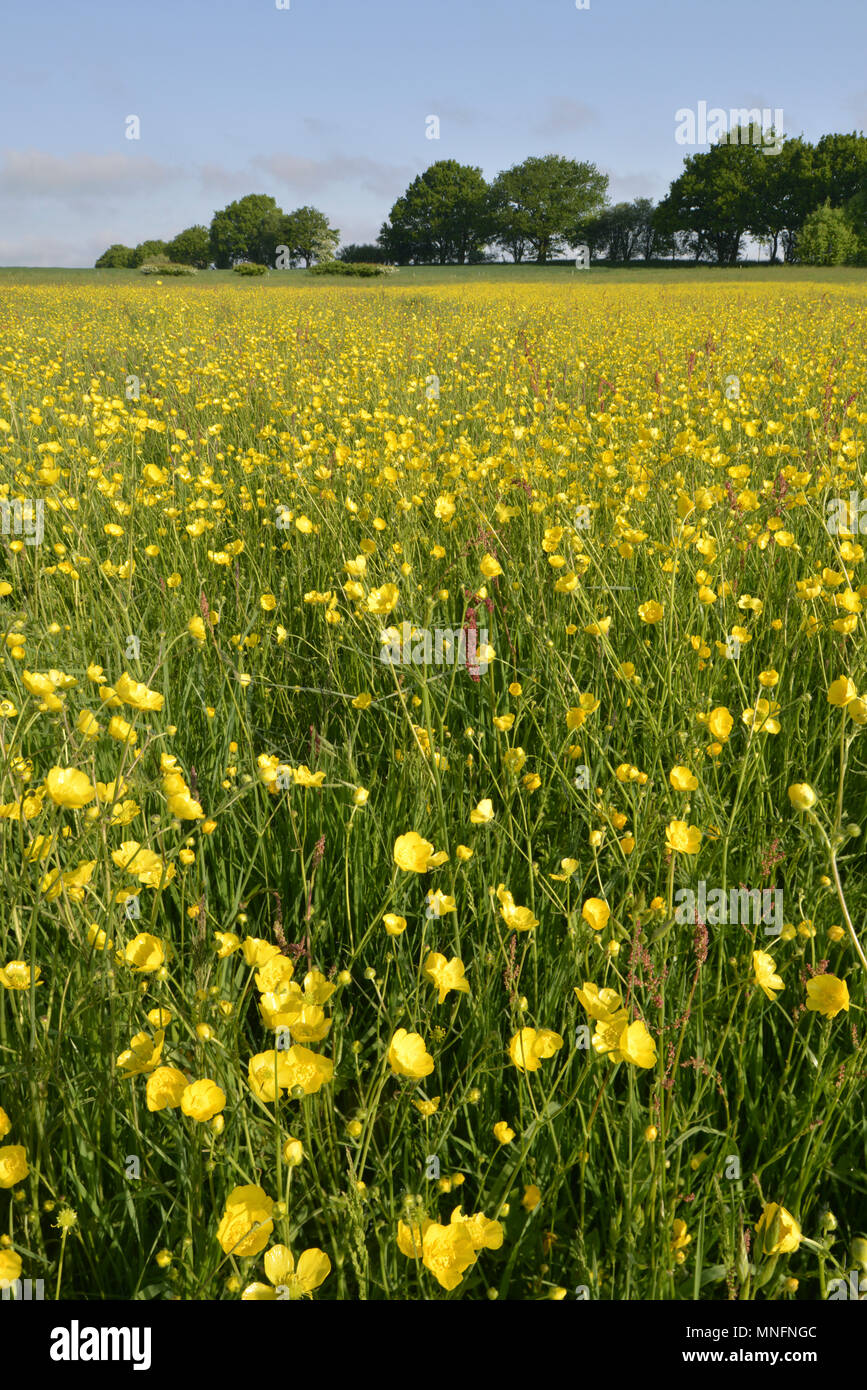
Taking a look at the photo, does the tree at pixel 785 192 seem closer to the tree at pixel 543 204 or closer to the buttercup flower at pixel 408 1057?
the tree at pixel 543 204

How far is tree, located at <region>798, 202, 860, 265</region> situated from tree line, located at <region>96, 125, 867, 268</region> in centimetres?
20

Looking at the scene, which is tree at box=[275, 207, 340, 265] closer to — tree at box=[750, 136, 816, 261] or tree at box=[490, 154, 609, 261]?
tree at box=[490, 154, 609, 261]

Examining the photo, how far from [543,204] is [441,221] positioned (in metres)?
8.91

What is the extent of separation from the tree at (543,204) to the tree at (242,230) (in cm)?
1963

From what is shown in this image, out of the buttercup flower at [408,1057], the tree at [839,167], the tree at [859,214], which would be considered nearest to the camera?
the buttercup flower at [408,1057]

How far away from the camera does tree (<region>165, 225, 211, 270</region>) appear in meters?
67.9

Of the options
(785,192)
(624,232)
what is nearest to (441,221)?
(624,232)

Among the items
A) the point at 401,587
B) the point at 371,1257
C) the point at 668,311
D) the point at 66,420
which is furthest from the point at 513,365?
the point at 668,311

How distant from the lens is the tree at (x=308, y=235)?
2333 inches

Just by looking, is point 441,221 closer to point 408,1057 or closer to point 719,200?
point 719,200

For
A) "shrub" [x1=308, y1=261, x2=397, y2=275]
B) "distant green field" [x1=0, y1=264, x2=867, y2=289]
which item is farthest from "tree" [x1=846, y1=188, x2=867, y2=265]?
"shrub" [x1=308, y1=261, x2=397, y2=275]

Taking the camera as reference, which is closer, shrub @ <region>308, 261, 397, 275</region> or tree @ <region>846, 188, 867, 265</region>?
shrub @ <region>308, 261, 397, 275</region>

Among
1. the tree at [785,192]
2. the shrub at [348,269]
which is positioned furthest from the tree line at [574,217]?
the shrub at [348,269]

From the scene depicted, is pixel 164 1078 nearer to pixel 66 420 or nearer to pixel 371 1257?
pixel 371 1257
